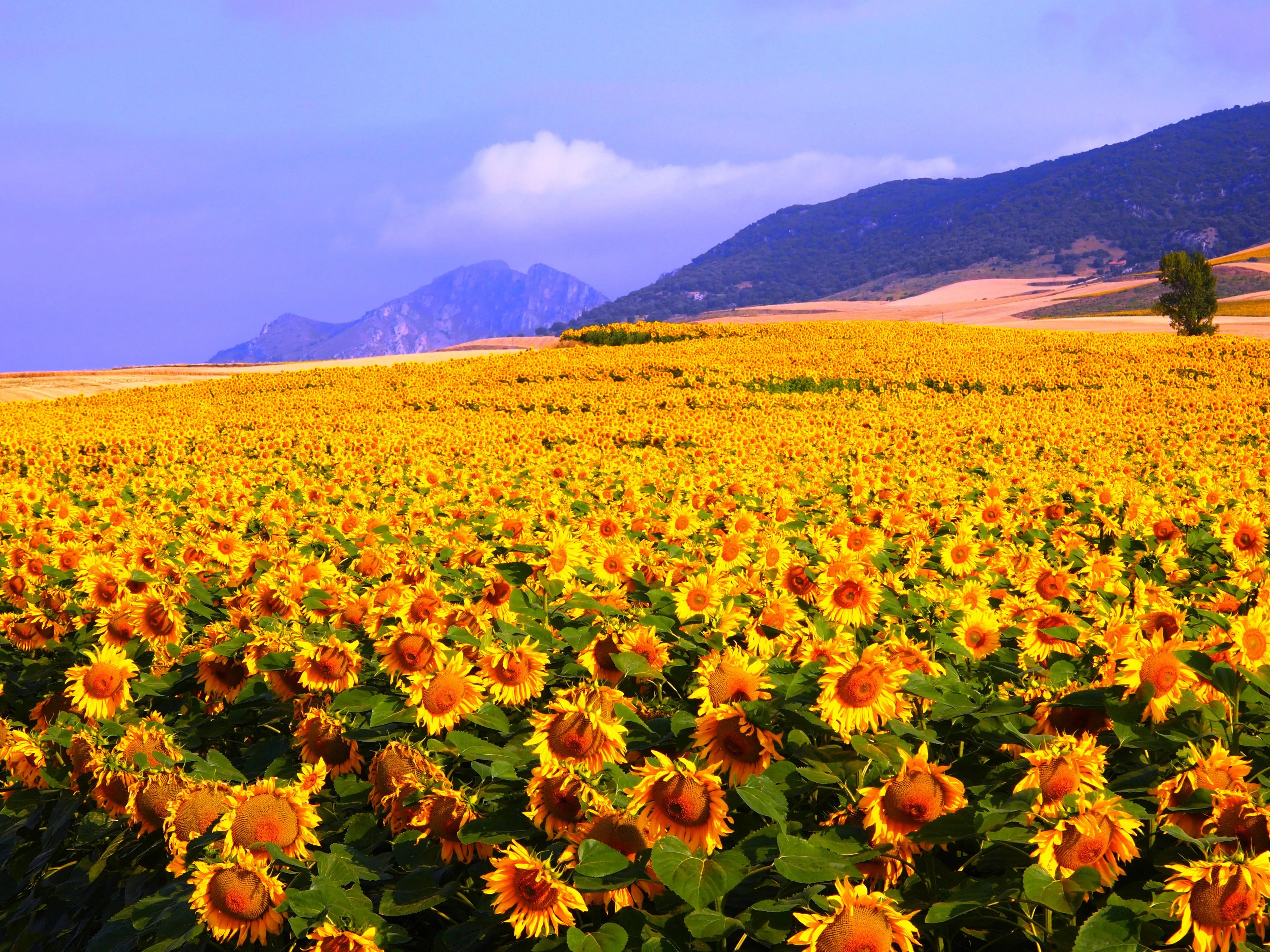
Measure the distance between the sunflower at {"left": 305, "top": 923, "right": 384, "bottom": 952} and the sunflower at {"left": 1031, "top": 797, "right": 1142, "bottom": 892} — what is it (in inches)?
64.2

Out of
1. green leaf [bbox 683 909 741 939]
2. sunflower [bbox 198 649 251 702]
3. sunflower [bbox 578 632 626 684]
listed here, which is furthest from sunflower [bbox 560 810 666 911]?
sunflower [bbox 198 649 251 702]

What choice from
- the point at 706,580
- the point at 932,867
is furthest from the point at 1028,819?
the point at 706,580

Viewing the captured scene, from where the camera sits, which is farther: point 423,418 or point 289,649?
point 423,418

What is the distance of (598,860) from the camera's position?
2.16m

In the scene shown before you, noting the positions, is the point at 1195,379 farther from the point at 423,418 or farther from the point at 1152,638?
the point at 1152,638

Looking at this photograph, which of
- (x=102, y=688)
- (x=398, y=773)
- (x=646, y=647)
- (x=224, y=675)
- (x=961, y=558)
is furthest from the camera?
(x=961, y=558)

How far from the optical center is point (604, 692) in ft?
8.63

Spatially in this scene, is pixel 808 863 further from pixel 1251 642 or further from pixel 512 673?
pixel 1251 642

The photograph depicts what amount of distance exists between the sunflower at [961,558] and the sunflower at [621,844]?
2.78 meters

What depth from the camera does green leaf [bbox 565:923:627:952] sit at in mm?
2107

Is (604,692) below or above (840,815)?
above

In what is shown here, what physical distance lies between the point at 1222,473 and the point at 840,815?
9.49 meters

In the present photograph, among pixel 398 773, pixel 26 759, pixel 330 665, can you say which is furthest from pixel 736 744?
pixel 26 759

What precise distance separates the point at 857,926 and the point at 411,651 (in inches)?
66.4
